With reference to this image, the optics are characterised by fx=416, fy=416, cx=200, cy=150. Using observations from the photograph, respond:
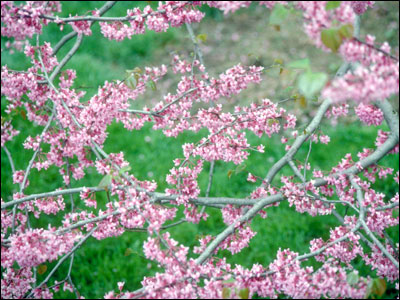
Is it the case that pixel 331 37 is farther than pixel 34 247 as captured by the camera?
No

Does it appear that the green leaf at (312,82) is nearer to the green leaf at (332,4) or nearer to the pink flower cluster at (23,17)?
the green leaf at (332,4)

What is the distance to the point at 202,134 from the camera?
5262 mm

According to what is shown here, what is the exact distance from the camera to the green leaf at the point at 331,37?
1384 mm

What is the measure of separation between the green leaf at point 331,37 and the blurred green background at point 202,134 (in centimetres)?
23

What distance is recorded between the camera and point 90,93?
19.3 ft

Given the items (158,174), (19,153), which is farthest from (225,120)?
(19,153)

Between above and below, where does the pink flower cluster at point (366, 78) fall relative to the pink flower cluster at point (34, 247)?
above

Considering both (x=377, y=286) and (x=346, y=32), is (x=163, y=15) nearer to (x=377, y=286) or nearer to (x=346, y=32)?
(x=346, y=32)

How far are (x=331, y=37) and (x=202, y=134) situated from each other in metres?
3.90

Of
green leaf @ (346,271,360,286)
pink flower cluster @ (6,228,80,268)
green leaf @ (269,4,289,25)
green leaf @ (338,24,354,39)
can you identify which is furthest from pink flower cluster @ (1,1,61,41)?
green leaf @ (346,271,360,286)

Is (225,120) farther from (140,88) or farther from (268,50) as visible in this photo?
(268,50)

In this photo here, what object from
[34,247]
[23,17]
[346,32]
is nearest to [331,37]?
[346,32]

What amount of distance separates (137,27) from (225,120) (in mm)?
725

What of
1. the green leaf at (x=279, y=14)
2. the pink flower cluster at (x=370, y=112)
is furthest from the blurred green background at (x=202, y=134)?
the pink flower cluster at (x=370, y=112)
